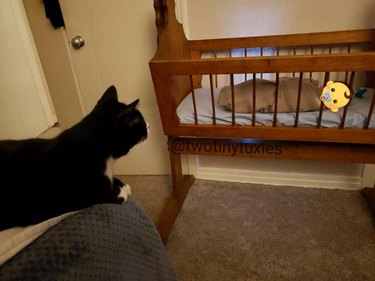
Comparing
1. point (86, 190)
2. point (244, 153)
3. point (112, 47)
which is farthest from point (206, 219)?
point (112, 47)

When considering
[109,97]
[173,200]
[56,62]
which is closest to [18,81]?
[56,62]

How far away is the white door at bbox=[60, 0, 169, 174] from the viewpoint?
1.44 metres

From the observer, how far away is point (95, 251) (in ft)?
1.58

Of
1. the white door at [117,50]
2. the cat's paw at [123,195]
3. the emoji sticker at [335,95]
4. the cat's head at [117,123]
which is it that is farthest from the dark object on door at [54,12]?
the emoji sticker at [335,95]

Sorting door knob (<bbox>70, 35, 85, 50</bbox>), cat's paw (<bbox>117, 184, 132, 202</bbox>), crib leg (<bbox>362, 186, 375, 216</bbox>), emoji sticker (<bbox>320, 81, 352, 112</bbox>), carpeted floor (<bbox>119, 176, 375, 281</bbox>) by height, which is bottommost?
carpeted floor (<bbox>119, 176, 375, 281</bbox>)

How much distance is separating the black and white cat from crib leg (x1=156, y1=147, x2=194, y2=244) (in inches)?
22.3

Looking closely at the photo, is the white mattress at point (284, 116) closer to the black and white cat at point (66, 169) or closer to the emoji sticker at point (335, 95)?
the emoji sticker at point (335, 95)

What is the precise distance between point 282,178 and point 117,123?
1188mm

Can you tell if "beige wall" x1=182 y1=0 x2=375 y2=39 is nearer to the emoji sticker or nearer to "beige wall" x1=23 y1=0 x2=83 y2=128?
the emoji sticker

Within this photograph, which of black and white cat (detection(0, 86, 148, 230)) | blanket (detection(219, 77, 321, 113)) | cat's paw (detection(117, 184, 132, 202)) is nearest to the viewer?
black and white cat (detection(0, 86, 148, 230))

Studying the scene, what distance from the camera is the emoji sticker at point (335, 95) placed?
940 mm

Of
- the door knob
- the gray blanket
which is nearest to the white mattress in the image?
the gray blanket

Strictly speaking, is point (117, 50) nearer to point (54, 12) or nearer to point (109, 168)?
point (54, 12)

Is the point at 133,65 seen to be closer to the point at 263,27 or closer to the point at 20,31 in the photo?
the point at 263,27
